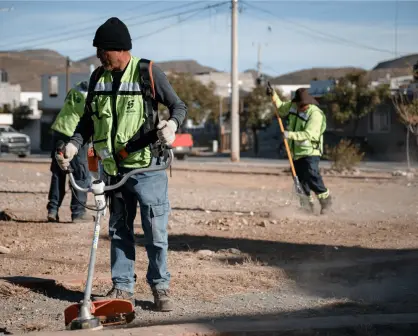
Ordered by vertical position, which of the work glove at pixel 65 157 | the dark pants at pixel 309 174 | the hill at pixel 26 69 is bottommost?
the dark pants at pixel 309 174

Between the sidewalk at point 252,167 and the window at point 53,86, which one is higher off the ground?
Result: the window at point 53,86

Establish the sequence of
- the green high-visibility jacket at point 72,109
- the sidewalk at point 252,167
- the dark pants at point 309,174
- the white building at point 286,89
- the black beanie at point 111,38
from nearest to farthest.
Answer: the black beanie at point 111,38, the green high-visibility jacket at point 72,109, the dark pants at point 309,174, the sidewalk at point 252,167, the white building at point 286,89

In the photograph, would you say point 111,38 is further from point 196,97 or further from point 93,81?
point 196,97

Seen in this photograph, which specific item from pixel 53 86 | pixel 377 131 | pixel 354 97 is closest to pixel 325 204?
pixel 354 97

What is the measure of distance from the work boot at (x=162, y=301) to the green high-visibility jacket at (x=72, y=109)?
4283mm

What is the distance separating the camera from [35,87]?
106m

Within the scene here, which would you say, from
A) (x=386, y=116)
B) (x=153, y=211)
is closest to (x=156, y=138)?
(x=153, y=211)

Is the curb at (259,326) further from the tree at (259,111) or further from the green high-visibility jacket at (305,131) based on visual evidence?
the tree at (259,111)

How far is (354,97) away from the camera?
44750 mm

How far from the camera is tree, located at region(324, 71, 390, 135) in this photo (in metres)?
44.7

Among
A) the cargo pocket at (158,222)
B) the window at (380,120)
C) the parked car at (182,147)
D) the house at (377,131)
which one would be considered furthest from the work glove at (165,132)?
the window at (380,120)

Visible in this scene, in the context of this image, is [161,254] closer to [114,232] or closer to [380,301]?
[114,232]

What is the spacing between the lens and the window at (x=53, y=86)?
73.3 metres

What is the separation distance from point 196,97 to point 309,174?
2044 inches
